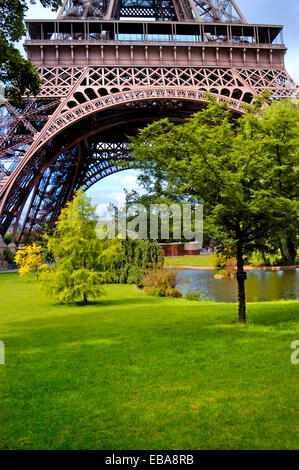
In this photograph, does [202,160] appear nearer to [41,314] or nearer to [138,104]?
[41,314]

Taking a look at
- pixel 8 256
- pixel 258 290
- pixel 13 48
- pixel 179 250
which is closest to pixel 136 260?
pixel 258 290

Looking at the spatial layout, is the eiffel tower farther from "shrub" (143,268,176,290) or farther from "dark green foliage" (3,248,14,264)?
"shrub" (143,268,176,290)

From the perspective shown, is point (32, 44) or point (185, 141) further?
point (32, 44)

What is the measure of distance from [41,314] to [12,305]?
2.52m

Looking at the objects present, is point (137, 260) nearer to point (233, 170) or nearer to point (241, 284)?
point (241, 284)

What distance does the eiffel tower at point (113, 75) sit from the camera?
26312 mm

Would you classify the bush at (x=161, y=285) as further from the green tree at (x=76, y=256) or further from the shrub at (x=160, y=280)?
the green tree at (x=76, y=256)

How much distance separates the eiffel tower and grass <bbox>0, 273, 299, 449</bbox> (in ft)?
65.5

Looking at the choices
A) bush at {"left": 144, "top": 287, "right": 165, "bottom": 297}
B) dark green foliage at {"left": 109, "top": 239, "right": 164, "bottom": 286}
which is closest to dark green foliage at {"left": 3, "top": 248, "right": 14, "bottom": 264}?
dark green foliage at {"left": 109, "top": 239, "right": 164, "bottom": 286}

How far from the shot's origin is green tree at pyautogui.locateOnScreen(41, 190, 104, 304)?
1365 cm

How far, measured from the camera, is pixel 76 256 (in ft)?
46.0

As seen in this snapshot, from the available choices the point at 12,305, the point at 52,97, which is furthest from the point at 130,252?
the point at 52,97

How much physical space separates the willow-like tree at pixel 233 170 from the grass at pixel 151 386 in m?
2.28

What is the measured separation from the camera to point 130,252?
2384cm
